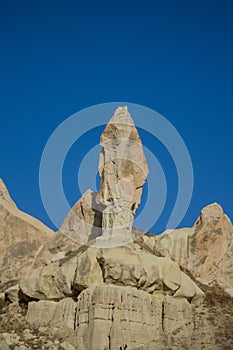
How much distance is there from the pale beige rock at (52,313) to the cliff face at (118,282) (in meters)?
0.06

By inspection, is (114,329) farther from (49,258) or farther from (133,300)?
(49,258)

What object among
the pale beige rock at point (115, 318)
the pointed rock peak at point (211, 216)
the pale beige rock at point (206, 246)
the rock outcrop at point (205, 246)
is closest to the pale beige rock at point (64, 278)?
the pale beige rock at point (115, 318)

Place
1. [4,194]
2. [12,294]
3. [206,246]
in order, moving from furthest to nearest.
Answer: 1. [4,194]
2. [206,246]
3. [12,294]

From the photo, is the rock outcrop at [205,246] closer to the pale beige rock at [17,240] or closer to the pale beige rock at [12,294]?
the pale beige rock at [17,240]

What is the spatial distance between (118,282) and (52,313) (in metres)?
4.61

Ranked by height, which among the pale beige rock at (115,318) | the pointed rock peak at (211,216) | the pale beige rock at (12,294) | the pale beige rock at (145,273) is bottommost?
the pale beige rock at (115,318)

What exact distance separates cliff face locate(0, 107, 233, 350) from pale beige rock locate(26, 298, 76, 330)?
60 mm

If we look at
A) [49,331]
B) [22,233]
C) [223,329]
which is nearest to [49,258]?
[22,233]

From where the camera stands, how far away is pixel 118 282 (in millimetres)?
43125

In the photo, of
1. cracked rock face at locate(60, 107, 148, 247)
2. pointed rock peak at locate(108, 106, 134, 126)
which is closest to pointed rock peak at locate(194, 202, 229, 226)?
cracked rock face at locate(60, 107, 148, 247)

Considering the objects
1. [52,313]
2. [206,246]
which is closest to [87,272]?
[52,313]

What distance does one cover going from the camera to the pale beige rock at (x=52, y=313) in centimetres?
4328

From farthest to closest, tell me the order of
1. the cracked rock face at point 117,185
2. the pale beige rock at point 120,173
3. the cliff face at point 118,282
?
1. the pale beige rock at point 120,173
2. the cracked rock face at point 117,185
3. the cliff face at point 118,282

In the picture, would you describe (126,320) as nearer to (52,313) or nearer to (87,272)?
(87,272)
